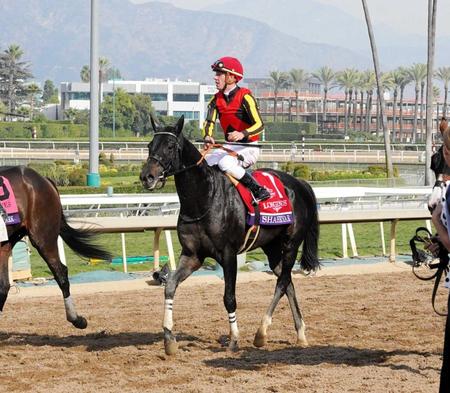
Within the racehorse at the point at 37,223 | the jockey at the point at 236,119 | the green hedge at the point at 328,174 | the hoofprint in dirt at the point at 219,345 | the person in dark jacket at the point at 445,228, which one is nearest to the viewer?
the person in dark jacket at the point at 445,228

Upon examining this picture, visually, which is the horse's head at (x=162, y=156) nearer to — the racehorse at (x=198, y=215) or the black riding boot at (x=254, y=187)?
the racehorse at (x=198, y=215)

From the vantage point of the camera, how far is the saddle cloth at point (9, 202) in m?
8.11

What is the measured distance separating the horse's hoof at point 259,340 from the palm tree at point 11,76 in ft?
409

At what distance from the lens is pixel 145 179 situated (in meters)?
7.14

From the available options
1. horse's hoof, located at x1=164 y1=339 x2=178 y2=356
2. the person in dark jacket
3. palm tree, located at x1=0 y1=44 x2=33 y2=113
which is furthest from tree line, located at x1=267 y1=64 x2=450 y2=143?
the person in dark jacket

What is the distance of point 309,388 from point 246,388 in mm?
387

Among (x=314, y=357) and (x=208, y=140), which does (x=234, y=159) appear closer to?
(x=208, y=140)

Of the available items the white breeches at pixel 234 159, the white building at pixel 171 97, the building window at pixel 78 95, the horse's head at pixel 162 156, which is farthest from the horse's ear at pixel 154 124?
the building window at pixel 78 95

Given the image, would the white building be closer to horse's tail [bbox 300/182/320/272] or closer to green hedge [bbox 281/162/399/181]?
green hedge [bbox 281/162/399/181]

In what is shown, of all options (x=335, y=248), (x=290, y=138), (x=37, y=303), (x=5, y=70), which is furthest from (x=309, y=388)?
(x=5, y=70)

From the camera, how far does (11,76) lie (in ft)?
433

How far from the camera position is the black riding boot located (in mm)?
8000

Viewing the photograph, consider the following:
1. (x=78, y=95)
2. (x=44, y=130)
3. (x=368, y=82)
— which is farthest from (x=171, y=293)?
(x=78, y=95)

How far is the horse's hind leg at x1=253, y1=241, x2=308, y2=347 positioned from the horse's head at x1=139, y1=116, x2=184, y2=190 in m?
1.40
